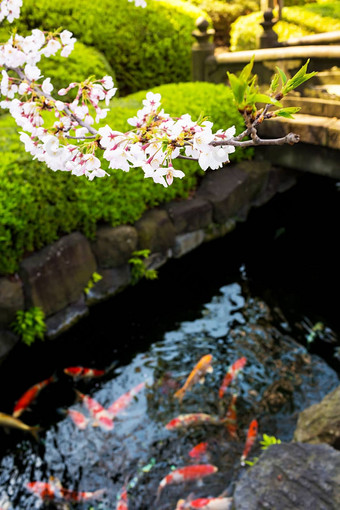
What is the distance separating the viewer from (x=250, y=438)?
13.7 ft

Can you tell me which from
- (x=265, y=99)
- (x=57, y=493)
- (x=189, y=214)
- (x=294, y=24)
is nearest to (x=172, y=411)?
(x=57, y=493)

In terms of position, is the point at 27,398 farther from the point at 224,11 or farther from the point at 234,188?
the point at 224,11

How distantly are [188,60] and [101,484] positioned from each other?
311 inches

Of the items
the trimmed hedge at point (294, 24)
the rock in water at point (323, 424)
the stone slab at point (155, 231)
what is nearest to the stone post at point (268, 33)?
the trimmed hedge at point (294, 24)

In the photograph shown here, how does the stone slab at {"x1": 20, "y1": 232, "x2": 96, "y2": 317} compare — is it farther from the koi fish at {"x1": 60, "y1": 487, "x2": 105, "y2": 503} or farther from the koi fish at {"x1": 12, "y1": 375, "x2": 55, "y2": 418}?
the koi fish at {"x1": 60, "y1": 487, "x2": 105, "y2": 503}

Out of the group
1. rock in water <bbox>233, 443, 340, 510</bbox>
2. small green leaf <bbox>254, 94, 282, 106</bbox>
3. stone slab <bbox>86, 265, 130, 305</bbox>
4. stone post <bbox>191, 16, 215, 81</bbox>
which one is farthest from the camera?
stone post <bbox>191, 16, 215, 81</bbox>

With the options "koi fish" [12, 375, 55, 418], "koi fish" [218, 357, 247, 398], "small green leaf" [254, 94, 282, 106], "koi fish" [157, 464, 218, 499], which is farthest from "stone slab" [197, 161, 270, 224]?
"small green leaf" [254, 94, 282, 106]

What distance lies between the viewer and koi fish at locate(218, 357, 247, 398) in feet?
15.6

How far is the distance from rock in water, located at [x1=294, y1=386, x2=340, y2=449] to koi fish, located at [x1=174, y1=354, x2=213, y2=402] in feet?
4.49

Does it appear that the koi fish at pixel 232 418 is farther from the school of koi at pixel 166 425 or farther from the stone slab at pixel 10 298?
the stone slab at pixel 10 298

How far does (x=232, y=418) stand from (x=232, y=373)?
1.91 ft

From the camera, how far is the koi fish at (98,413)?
4.43 meters

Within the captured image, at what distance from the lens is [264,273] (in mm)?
6691

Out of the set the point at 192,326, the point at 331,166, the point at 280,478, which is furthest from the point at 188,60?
the point at 280,478
